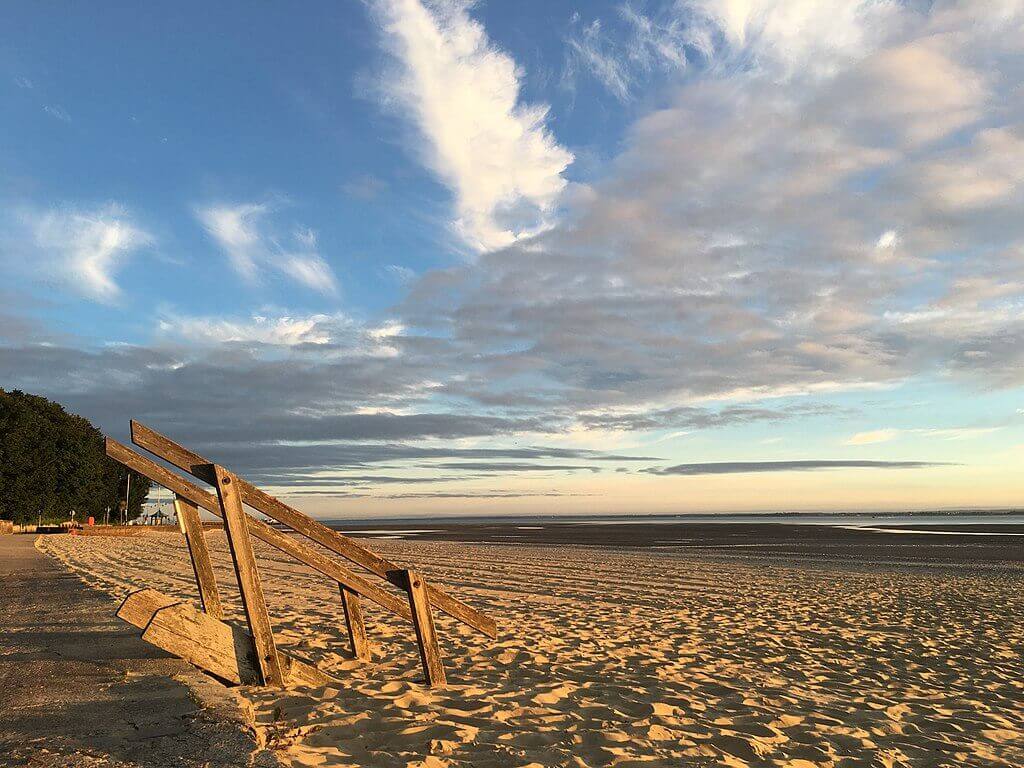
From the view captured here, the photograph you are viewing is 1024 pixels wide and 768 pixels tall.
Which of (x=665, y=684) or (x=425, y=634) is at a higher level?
(x=425, y=634)

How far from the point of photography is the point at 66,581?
15.2 meters

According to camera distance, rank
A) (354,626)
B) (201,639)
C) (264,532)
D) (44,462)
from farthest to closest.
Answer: (44,462), (354,626), (264,532), (201,639)

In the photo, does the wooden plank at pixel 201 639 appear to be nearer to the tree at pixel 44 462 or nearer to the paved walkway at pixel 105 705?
the paved walkway at pixel 105 705

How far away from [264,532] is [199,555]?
5.54ft

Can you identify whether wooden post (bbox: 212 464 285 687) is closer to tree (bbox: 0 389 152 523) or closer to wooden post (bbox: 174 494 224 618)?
wooden post (bbox: 174 494 224 618)

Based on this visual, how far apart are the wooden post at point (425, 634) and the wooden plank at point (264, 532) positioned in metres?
0.13

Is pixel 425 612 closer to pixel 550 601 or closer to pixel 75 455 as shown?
pixel 550 601

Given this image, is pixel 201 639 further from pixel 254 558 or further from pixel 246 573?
pixel 254 558

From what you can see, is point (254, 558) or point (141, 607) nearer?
point (254, 558)

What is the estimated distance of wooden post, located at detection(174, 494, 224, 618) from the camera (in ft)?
26.4

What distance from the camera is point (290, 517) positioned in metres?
6.78

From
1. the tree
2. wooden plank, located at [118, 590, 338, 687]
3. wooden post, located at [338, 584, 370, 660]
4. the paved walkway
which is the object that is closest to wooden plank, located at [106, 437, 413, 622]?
wooden post, located at [338, 584, 370, 660]

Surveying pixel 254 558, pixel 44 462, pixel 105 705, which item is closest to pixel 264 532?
pixel 254 558

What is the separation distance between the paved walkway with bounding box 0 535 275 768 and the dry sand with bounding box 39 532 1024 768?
0.48 m
